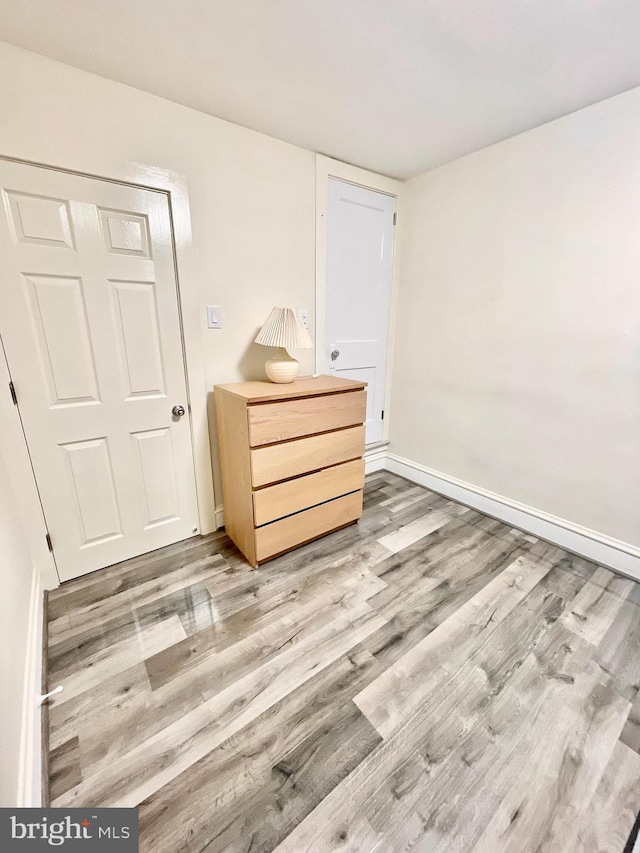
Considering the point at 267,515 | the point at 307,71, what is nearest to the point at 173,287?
the point at 307,71

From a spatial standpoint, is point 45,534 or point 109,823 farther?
point 45,534

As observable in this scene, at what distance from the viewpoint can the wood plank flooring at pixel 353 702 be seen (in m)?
0.92

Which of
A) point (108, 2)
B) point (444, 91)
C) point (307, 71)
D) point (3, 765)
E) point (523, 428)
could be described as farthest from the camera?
point (523, 428)

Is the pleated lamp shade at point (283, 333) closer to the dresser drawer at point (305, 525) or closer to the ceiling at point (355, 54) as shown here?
the dresser drawer at point (305, 525)

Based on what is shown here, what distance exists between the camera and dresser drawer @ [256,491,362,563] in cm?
184

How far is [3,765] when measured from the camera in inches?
30.9

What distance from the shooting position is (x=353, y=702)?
1193 mm

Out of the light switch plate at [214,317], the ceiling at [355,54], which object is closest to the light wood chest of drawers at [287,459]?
the light switch plate at [214,317]

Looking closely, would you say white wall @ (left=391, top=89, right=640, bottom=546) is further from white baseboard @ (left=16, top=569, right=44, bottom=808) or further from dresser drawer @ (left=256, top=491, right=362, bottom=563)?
white baseboard @ (left=16, top=569, right=44, bottom=808)

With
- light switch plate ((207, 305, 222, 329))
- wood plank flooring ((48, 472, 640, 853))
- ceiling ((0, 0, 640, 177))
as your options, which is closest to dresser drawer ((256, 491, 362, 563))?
wood plank flooring ((48, 472, 640, 853))

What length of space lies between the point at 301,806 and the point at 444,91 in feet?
8.94

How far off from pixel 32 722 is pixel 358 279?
2.74m

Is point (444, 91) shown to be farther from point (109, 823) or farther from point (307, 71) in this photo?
point (109, 823)

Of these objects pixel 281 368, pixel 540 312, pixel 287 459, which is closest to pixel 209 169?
pixel 281 368
